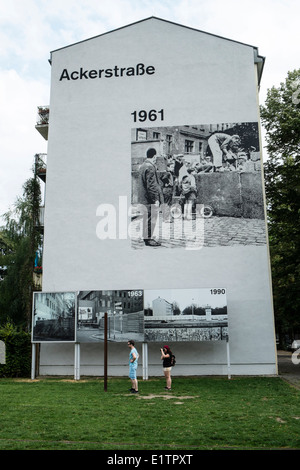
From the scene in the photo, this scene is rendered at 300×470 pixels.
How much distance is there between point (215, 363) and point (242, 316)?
2598 mm

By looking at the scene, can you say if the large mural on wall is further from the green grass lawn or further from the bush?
the green grass lawn

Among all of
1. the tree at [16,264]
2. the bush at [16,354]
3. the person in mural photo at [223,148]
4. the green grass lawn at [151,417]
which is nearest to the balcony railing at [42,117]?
the tree at [16,264]

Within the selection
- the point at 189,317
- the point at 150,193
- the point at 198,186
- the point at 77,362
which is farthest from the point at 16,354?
the point at 198,186

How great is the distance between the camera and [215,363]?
2212cm

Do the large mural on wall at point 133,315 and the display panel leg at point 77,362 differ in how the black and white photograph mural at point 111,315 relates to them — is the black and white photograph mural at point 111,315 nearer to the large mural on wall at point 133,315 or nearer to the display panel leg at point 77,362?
the large mural on wall at point 133,315

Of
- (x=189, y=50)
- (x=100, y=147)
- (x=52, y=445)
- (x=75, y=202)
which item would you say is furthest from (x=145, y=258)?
(x=52, y=445)

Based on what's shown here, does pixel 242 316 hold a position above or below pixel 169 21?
below

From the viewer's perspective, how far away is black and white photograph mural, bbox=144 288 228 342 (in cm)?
2091

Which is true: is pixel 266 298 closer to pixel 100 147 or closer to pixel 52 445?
pixel 100 147

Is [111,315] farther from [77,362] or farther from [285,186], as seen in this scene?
[285,186]

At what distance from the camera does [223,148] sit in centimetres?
2411

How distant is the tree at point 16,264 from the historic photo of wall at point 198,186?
1124 centimetres

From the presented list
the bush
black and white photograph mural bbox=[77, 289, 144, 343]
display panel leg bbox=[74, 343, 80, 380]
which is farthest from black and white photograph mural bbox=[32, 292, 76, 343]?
the bush

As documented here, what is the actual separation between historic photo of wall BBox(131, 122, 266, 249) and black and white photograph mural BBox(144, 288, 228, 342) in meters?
3.06
